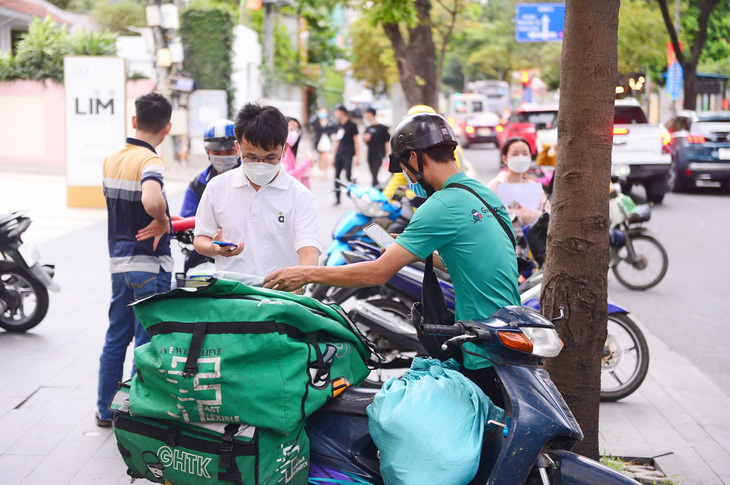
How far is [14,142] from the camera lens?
2028 cm

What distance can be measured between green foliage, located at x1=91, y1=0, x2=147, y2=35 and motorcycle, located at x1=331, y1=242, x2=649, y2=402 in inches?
1230

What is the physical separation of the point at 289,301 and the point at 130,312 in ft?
7.18

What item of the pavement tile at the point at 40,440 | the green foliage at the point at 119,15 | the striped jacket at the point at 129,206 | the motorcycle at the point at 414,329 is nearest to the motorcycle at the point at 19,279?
the pavement tile at the point at 40,440

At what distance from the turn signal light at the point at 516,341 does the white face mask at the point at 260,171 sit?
1604mm

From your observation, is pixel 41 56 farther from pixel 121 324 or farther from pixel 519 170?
pixel 121 324

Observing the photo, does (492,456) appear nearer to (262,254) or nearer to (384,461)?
(384,461)

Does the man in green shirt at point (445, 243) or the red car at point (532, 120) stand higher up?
the red car at point (532, 120)

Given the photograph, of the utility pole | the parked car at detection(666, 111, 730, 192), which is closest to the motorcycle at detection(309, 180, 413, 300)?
the parked car at detection(666, 111, 730, 192)

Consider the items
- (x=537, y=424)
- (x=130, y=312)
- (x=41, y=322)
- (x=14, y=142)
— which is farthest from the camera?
(x=14, y=142)

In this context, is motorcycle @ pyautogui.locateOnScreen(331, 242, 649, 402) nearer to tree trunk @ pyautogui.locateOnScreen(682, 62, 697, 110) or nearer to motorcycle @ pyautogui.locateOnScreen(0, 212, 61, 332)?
motorcycle @ pyautogui.locateOnScreen(0, 212, 61, 332)

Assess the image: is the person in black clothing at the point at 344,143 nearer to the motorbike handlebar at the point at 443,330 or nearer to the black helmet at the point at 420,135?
the black helmet at the point at 420,135

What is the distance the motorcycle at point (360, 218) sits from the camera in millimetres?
6602

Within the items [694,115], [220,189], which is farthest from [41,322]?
[694,115]

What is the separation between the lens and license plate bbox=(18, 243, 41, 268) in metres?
6.69
